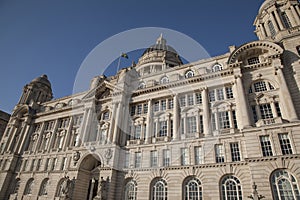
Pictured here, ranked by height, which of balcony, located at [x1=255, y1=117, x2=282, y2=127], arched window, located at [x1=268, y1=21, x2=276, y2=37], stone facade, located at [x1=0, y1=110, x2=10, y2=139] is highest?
arched window, located at [x1=268, y1=21, x2=276, y2=37]

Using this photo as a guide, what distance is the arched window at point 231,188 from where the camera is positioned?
76.8 ft

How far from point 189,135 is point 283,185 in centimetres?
1290

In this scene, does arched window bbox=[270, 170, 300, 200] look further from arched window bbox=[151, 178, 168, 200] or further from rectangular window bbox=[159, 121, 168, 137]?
rectangular window bbox=[159, 121, 168, 137]

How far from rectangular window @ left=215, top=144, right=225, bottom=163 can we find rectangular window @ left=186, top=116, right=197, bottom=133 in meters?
4.58

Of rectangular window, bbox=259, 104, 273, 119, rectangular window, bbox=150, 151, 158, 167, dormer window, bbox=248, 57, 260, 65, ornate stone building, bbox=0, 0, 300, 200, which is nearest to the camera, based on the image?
ornate stone building, bbox=0, 0, 300, 200

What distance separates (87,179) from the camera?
35.9m

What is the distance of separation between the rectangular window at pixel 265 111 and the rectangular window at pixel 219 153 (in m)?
7.08

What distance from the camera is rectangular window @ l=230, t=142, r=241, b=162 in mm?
25462

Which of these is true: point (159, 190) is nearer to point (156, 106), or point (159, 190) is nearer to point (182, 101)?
point (156, 106)

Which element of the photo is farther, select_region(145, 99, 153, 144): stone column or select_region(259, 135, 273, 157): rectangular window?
select_region(145, 99, 153, 144): stone column

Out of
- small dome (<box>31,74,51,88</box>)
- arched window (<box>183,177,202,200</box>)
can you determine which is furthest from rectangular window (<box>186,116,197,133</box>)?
small dome (<box>31,74,51,88</box>)

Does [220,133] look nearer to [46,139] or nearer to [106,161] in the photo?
[106,161]

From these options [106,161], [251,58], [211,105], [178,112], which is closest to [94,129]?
[106,161]

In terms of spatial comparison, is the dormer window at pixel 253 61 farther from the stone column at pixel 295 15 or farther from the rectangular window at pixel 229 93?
the stone column at pixel 295 15
